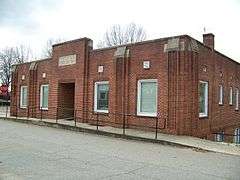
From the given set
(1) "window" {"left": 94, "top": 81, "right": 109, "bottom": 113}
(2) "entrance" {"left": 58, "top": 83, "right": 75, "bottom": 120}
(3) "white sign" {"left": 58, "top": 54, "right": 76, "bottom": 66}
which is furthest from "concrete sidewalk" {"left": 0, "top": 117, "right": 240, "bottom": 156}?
(3) "white sign" {"left": 58, "top": 54, "right": 76, "bottom": 66}

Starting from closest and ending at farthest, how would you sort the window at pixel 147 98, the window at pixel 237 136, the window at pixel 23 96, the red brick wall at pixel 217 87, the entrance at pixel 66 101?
the window at pixel 147 98
the red brick wall at pixel 217 87
the entrance at pixel 66 101
the window at pixel 237 136
the window at pixel 23 96

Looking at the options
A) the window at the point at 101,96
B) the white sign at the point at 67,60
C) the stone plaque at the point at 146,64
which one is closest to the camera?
the stone plaque at the point at 146,64

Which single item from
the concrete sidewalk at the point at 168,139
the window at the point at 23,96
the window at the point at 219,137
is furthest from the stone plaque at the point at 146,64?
the window at the point at 23,96

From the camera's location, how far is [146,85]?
730 inches

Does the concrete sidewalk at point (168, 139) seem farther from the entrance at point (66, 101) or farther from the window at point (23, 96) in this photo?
the window at point (23, 96)

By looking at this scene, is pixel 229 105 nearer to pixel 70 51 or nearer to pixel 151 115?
pixel 151 115

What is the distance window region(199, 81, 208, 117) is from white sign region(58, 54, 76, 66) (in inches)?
323

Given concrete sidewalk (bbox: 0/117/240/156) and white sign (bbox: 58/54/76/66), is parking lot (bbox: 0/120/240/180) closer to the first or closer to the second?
concrete sidewalk (bbox: 0/117/240/156)

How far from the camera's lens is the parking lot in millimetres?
8883

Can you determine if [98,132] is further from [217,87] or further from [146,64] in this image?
[217,87]

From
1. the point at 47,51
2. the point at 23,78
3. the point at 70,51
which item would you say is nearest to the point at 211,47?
the point at 70,51

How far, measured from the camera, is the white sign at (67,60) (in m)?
22.5

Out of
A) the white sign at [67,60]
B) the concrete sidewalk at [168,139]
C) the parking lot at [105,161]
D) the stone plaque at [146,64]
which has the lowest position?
the parking lot at [105,161]

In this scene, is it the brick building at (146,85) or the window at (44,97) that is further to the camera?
the window at (44,97)
